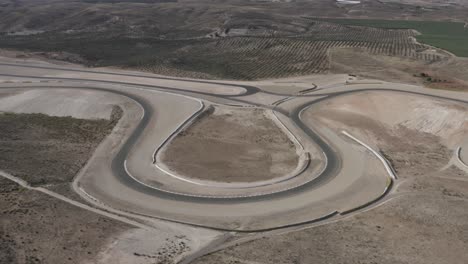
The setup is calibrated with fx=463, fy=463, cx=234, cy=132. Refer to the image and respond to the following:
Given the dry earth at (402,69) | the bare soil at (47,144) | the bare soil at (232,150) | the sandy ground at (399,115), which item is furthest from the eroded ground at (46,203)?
the dry earth at (402,69)

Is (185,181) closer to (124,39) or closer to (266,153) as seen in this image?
(266,153)

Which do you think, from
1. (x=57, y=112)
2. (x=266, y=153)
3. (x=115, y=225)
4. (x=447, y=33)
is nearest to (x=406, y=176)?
(x=266, y=153)

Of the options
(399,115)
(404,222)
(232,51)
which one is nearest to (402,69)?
(399,115)

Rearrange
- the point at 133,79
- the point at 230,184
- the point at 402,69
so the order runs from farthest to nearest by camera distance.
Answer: the point at 402,69 < the point at 133,79 < the point at 230,184

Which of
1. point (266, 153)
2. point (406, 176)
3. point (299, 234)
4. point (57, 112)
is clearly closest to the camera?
point (299, 234)

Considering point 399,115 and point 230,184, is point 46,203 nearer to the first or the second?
point 230,184

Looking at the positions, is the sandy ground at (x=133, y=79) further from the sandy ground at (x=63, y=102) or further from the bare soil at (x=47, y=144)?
the bare soil at (x=47, y=144)
